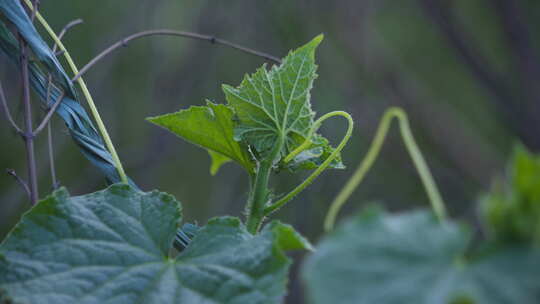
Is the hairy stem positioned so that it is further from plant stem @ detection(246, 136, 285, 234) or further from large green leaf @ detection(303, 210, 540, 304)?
large green leaf @ detection(303, 210, 540, 304)

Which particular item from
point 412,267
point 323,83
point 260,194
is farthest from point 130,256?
point 323,83

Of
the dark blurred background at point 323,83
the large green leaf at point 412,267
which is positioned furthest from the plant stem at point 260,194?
→ the dark blurred background at point 323,83

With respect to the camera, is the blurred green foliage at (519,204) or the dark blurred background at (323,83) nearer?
the blurred green foliage at (519,204)

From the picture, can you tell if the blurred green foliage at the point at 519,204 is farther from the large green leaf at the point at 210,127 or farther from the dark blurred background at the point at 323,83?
the dark blurred background at the point at 323,83

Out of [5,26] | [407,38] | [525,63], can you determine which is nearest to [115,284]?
[5,26]

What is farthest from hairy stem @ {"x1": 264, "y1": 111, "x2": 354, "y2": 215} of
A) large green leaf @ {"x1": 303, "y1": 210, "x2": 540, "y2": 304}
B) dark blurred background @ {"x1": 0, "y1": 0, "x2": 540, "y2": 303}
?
dark blurred background @ {"x1": 0, "y1": 0, "x2": 540, "y2": 303}
